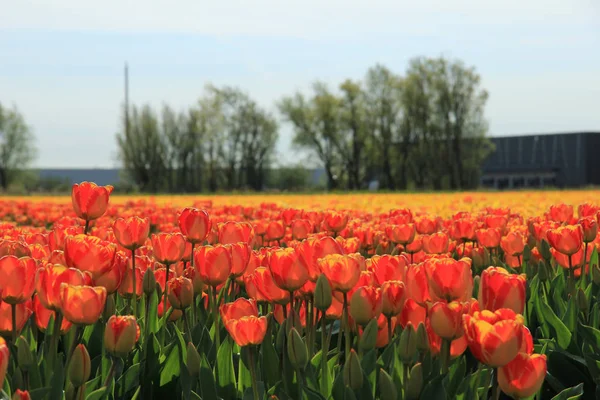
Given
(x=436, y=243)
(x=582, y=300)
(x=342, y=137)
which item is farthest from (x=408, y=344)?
(x=342, y=137)

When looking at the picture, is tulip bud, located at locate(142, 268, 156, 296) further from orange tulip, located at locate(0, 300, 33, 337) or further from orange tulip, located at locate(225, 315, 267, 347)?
orange tulip, located at locate(225, 315, 267, 347)

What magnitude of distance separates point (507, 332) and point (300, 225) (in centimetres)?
230

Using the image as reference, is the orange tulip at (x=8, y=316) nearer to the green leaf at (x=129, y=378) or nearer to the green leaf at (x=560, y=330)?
the green leaf at (x=129, y=378)

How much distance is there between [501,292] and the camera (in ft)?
5.66

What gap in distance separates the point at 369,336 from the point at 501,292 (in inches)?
16.4

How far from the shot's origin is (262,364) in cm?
216

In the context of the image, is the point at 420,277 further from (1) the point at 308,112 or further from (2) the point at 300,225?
(1) the point at 308,112

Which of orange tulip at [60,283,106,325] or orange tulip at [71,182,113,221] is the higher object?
orange tulip at [71,182,113,221]

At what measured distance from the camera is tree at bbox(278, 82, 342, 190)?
5856 cm

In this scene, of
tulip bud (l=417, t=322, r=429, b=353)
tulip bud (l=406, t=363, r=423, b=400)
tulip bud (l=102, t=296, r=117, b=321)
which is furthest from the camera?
tulip bud (l=102, t=296, r=117, b=321)

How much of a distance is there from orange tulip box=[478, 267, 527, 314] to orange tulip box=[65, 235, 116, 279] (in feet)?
3.68

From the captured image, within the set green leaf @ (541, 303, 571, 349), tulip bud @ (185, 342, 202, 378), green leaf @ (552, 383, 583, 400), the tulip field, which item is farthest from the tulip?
green leaf @ (541, 303, 571, 349)

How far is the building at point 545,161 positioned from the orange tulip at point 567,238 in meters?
62.4

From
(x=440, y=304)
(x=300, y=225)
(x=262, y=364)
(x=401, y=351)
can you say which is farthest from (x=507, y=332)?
(x=300, y=225)
